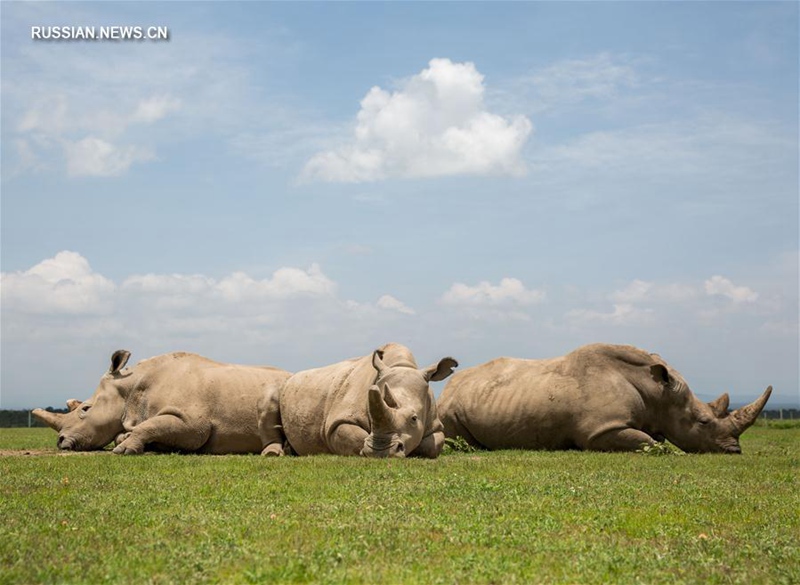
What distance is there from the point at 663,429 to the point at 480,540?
44.4 feet

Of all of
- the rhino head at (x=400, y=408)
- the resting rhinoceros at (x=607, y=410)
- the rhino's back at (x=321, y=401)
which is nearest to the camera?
the rhino head at (x=400, y=408)

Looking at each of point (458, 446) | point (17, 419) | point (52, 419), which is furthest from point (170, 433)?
point (17, 419)

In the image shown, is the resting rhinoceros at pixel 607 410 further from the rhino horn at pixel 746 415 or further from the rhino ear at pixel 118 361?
the rhino ear at pixel 118 361

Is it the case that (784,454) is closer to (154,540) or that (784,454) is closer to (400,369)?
(400,369)

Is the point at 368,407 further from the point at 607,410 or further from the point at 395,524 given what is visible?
the point at 395,524

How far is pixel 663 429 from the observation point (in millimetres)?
21484

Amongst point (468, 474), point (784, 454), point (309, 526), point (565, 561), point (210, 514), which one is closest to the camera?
point (565, 561)

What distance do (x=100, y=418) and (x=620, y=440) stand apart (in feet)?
35.2

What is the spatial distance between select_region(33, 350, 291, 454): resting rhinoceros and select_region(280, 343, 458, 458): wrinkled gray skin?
2.71 ft

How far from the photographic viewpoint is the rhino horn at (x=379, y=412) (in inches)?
615

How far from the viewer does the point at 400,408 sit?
16719 mm

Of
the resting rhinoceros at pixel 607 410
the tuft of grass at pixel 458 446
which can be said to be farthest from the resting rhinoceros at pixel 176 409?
the resting rhinoceros at pixel 607 410

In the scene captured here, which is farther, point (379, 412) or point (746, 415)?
point (746, 415)

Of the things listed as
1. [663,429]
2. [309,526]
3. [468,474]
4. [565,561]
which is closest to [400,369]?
[468,474]
